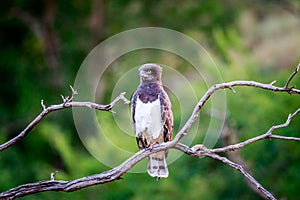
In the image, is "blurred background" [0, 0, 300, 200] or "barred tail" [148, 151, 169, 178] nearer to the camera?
"barred tail" [148, 151, 169, 178]

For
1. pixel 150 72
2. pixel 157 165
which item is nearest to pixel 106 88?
pixel 157 165

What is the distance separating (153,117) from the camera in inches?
164

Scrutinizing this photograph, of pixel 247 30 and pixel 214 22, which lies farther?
pixel 247 30

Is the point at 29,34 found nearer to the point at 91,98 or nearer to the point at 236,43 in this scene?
the point at 91,98

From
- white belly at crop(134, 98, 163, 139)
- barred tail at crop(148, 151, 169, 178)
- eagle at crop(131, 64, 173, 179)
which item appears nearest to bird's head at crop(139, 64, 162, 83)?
eagle at crop(131, 64, 173, 179)

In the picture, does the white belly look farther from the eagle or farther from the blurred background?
the blurred background

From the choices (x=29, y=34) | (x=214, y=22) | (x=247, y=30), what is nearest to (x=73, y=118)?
(x=29, y=34)

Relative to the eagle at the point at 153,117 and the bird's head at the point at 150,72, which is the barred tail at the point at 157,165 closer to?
the eagle at the point at 153,117

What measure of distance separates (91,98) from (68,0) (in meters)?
2.90

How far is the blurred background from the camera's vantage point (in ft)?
29.5

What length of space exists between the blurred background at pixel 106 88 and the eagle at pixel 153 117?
444cm

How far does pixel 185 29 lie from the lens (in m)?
12.4

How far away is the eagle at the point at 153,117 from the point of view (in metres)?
4.04

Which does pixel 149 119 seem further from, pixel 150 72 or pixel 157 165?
pixel 150 72
